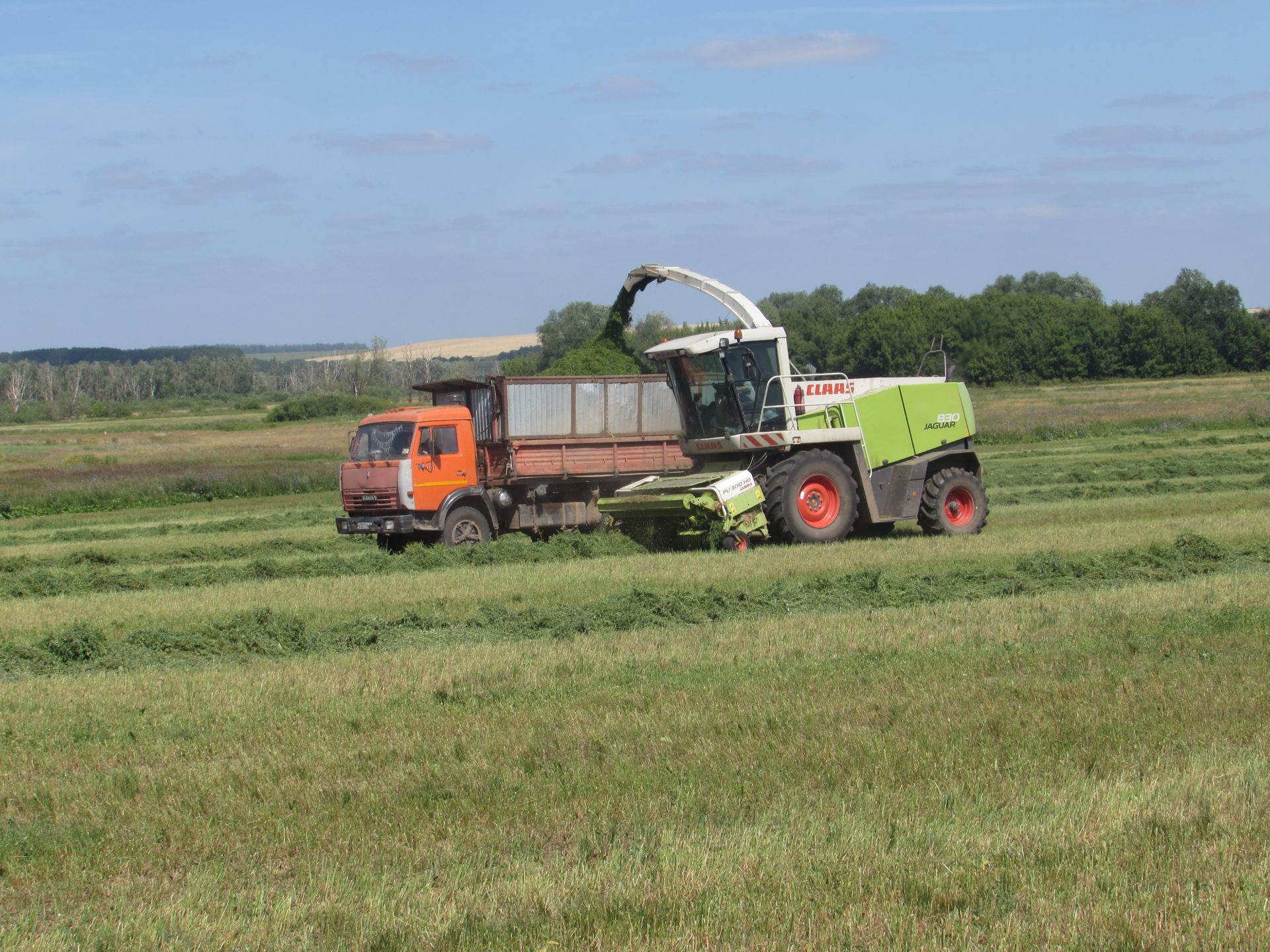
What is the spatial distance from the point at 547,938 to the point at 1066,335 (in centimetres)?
6740

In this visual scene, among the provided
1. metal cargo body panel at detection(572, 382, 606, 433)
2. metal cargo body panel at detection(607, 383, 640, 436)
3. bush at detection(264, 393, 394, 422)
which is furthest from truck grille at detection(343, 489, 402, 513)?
bush at detection(264, 393, 394, 422)

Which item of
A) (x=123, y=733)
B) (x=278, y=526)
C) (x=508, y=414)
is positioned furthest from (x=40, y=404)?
(x=123, y=733)

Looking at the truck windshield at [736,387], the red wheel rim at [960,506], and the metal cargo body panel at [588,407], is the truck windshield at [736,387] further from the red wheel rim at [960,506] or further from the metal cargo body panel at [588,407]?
the red wheel rim at [960,506]

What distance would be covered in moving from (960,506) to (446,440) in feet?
25.1

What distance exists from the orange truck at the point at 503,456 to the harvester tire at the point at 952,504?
166 inches

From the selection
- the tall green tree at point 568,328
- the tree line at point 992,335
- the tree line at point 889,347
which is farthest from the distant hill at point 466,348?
the tall green tree at point 568,328

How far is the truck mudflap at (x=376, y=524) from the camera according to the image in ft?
60.2

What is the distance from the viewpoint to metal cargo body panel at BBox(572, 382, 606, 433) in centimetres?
1977

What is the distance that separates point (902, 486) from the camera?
1777cm

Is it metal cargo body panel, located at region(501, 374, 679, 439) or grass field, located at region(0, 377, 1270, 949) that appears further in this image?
metal cargo body panel, located at region(501, 374, 679, 439)

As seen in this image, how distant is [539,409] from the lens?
19.5 metres

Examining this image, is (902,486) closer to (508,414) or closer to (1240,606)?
(508,414)

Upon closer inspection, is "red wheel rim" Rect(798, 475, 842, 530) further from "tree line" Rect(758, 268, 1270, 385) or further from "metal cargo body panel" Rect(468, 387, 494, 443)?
"metal cargo body panel" Rect(468, 387, 494, 443)

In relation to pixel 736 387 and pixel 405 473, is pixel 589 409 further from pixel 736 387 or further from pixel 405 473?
pixel 736 387
